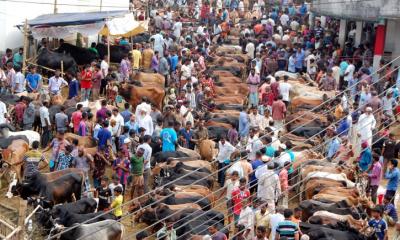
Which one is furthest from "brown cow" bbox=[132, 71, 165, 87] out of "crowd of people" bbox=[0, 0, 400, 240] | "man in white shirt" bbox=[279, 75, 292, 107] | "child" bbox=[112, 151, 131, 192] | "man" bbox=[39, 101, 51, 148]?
"child" bbox=[112, 151, 131, 192]

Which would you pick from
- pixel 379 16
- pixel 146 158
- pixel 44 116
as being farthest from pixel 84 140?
pixel 379 16

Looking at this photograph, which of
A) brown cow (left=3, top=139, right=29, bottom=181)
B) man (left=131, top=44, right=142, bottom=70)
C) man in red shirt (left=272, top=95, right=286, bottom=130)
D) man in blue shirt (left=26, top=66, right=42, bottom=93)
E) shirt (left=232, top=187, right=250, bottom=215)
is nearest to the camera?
shirt (left=232, top=187, right=250, bottom=215)

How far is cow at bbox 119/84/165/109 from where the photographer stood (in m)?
24.8

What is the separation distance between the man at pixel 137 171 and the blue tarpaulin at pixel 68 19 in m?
9.54

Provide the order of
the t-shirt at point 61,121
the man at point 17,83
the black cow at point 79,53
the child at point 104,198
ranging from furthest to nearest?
the black cow at point 79,53, the man at point 17,83, the t-shirt at point 61,121, the child at point 104,198

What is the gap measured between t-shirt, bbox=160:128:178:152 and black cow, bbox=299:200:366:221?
405 centimetres

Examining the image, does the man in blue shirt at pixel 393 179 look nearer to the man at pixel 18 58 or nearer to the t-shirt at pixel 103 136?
the t-shirt at pixel 103 136

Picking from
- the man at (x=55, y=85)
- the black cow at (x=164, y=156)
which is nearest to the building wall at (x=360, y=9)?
the black cow at (x=164, y=156)

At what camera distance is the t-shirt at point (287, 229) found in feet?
48.2

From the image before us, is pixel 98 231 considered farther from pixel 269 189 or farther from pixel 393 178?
pixel 393 178

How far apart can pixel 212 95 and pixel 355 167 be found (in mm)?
7257

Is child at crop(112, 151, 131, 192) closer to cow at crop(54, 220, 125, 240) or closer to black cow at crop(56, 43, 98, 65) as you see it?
cow at crop(54, 220, 125, 240)

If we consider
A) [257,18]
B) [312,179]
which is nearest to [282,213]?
[312,179]

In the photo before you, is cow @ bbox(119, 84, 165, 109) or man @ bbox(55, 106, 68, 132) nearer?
man @ bbox(55, 106, 68, 132)
